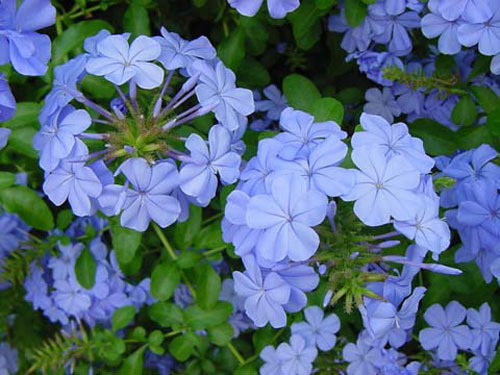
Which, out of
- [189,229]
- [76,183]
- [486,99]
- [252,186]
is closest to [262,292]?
[252,186]

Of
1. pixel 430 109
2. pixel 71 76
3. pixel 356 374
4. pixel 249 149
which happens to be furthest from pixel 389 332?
pixel 71 76

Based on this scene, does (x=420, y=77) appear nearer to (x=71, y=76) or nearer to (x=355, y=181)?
(x=355, y=181)

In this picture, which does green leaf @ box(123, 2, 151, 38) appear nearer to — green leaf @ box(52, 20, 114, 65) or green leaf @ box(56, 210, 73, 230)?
green leaf @ box(52, 20, 114, 65)

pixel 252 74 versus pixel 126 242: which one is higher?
pixel 252 74

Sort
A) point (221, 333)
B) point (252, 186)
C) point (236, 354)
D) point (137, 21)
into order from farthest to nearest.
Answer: point (236, 354), point (221, 333), point (137, 21), point (252, 186)

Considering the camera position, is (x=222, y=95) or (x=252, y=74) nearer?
(x=222, y=95)

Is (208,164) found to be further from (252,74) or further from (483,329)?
(483,329)

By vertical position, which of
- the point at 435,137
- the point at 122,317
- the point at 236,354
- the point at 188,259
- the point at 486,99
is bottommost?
the point at 236,354

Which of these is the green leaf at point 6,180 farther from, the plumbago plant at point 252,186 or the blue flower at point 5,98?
the blue flower at point 5,98
